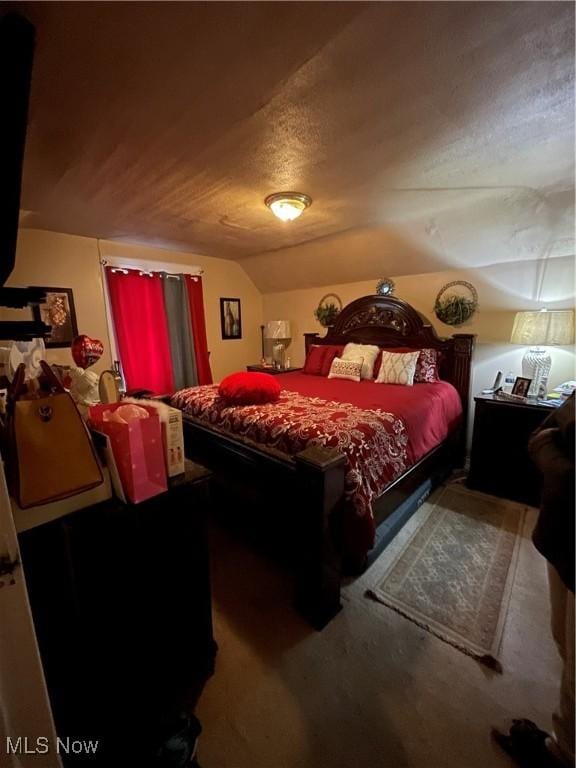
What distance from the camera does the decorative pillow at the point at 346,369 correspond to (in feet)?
10.5

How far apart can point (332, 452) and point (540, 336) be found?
2084 mm

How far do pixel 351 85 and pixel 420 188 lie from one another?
1.18 meters

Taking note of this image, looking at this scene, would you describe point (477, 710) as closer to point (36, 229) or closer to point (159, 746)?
point (159, 746)

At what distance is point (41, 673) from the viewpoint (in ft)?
2.23

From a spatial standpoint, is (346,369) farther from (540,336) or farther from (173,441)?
(173,441)

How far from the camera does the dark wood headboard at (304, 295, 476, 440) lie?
10.0 ft

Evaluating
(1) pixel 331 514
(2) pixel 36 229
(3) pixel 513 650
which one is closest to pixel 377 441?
(1) pixel 331 514

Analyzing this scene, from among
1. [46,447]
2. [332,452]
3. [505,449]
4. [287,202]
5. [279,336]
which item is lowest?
[505,449]

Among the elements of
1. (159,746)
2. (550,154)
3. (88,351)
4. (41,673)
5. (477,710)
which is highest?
(550,154)

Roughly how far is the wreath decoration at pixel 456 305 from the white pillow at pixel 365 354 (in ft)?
2.47

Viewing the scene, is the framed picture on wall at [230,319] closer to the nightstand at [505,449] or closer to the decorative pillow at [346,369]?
the decorative pillow at [346,369]

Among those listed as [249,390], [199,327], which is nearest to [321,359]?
[249,390]

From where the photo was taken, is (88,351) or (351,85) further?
(88,351)

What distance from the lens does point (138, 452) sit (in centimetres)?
91
